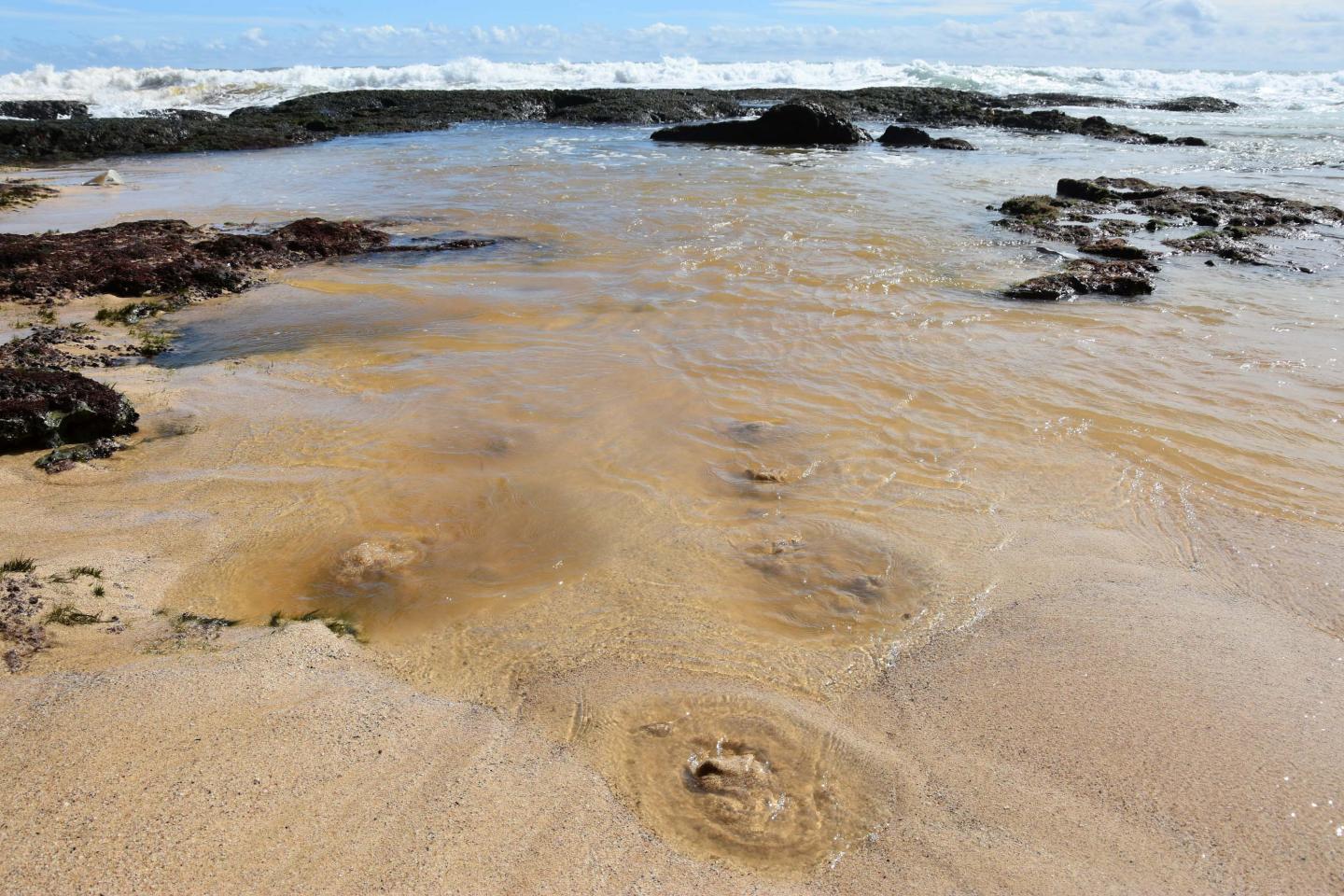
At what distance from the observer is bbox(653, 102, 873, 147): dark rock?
74.2ft

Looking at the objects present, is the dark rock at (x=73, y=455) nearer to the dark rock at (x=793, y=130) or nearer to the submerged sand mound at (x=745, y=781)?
the submerged sand mound at (x=745, y=781)

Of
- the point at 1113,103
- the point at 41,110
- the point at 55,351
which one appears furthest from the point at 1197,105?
the point at 41,110

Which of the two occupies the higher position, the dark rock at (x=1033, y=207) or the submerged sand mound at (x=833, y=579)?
the dark rock at (x=1033, y=207)

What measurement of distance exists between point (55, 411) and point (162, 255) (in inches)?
205

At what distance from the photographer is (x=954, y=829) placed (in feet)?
8.34

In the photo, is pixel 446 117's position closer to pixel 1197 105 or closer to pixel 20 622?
pixel 20 622

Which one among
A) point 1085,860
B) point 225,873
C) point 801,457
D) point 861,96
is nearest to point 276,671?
point 225,873

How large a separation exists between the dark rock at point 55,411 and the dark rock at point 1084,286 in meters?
8.08

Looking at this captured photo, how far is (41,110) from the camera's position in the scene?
28344 millimetres

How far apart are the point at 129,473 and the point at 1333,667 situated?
240 inches

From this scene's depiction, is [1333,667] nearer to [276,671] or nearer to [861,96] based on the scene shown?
[276,671]

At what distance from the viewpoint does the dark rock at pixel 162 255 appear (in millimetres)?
8297

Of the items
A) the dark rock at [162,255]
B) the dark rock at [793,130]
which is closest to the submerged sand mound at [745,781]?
the dark rock at [162,255]

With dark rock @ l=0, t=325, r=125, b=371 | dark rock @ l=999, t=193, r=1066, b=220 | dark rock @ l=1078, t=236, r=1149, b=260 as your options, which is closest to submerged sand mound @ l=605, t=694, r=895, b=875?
dark rock @ l=0, t=325, r=125, b=371
